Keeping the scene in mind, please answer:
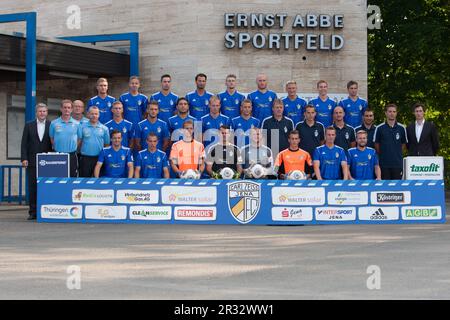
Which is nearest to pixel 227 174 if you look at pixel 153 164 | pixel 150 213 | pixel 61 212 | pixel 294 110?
pixel 150 213

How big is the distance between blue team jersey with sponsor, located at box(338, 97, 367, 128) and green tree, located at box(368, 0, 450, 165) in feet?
51.6

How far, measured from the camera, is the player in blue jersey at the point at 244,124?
17781 mm

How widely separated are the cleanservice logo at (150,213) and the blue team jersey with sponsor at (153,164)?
107 cm

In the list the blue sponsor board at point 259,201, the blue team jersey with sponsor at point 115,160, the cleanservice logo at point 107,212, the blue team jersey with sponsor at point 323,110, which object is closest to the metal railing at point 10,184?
the blue team jersey with sponsor at point 115,160

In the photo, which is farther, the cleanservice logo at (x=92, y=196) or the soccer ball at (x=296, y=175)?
the cleanservice logo at (x=92, y=196)

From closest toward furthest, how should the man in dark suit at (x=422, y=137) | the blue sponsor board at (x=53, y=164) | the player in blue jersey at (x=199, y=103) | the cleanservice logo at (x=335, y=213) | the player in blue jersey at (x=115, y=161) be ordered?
the cleanservice logo at (x=335, y=213) → the blue sponsor board at (x=53, y=164) → the player in blue jersey at (x=115, y=161) → the man in dark suit at (x=422, y=137) → the player in blue jersey at (x=199, y=103)

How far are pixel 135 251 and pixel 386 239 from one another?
416 cm

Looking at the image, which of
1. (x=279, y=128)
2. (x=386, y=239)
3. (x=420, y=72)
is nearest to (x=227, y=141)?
(x=279, y=128)

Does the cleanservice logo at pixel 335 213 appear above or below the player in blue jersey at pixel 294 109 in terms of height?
below

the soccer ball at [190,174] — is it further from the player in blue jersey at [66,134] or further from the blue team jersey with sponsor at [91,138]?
the player in blue jersey at [66,134]

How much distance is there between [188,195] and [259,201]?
1342 mm

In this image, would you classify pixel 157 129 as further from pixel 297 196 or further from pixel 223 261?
pixel 223 261
